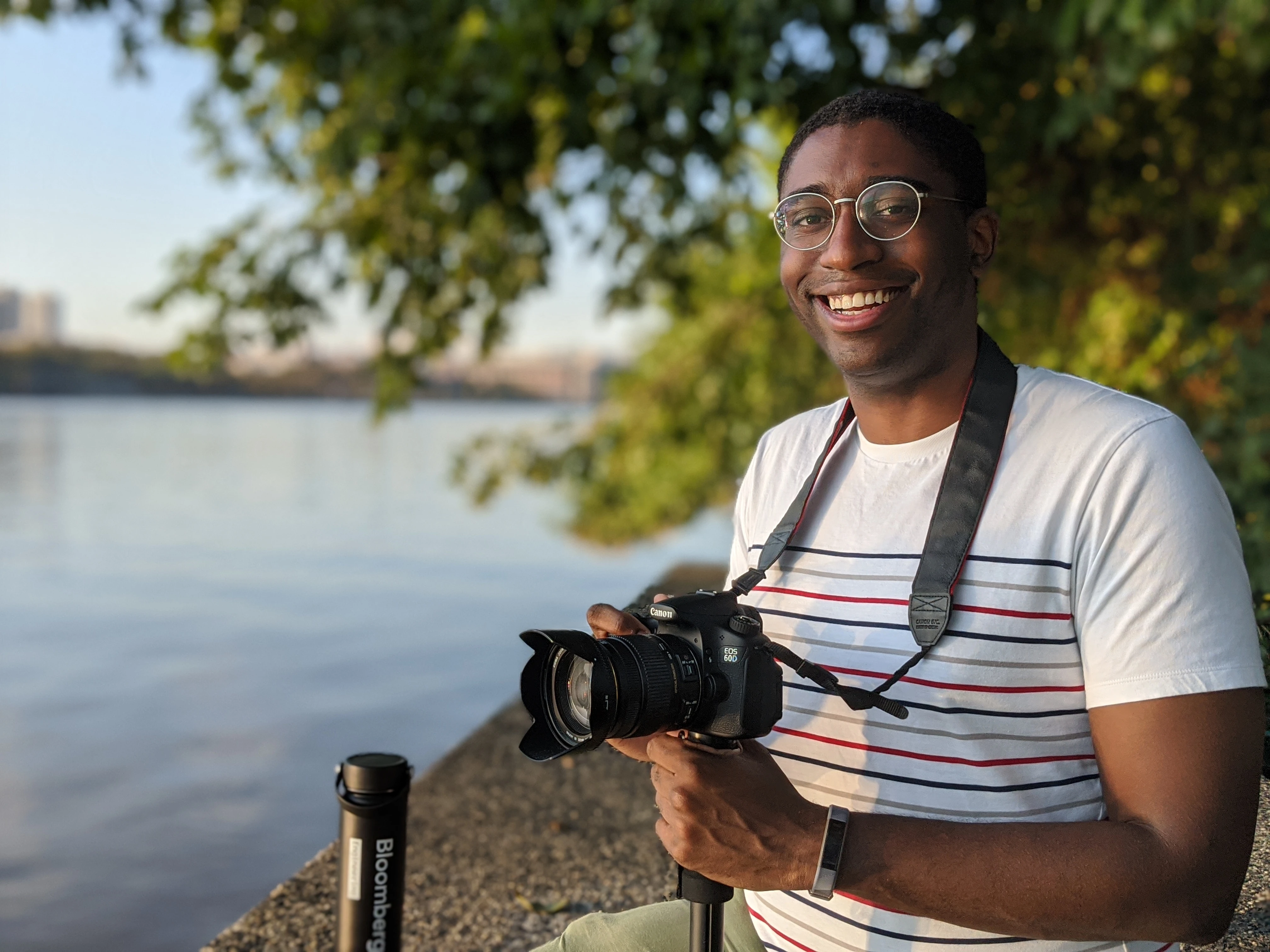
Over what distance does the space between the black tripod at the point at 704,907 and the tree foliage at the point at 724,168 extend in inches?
60.5

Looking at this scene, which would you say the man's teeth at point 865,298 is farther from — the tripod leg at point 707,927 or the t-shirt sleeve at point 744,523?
the tripod leg at point 707,927

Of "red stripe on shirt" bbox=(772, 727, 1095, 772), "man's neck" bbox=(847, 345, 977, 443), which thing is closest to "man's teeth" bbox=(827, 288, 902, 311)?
"man's neck" bbox=(847, 345, 977, 443)

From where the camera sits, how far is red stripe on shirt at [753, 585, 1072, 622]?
1.38 metres

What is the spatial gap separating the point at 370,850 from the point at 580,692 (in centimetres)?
112

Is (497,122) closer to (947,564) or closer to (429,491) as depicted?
(947,564)

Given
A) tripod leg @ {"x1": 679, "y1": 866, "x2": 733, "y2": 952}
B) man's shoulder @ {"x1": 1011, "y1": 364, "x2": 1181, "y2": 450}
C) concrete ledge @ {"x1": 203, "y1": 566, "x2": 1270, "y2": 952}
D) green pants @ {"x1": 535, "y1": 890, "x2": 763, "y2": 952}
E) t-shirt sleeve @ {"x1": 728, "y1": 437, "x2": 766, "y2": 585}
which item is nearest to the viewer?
man's shoulder @ {"x1": 1011, "y1": 364, "x2": 1181, "y2": 450}

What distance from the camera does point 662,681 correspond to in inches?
55.9

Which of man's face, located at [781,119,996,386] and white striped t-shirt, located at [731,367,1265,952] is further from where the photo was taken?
man's face, located at [781,119,996,386]

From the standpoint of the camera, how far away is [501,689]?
7684 mm

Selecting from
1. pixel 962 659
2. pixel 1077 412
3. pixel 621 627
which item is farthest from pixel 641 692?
pixel 1077 412

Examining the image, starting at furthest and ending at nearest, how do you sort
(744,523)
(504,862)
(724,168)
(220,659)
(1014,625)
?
1. (220,659)
2. (724,168)
3. (504,862)
4. (744,523)
5. (1014,625)

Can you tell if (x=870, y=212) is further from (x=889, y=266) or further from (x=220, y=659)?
(x=220, y=659)

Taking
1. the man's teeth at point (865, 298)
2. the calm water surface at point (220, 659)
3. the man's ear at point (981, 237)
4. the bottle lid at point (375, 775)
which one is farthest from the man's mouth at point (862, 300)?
the calm water surface at point (220, 659)

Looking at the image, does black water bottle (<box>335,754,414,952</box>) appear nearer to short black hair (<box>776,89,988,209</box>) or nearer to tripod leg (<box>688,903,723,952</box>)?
tripod leg (<box>688,903,723,952</box>)
